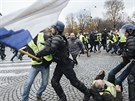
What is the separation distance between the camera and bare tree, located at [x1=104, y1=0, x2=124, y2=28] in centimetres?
9762

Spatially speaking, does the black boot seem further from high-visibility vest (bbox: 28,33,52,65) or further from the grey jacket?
the grey jacket

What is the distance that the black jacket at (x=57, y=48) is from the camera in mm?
6438

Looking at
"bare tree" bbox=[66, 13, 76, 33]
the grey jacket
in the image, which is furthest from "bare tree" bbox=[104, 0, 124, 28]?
the grey jacket

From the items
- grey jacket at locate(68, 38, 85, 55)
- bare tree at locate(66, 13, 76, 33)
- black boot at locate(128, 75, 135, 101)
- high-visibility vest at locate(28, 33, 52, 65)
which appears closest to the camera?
black boot at locate(128, 75, 135, 101)

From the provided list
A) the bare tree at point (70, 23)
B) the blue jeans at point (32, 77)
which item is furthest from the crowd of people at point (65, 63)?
the bare tree at point (70, 23)

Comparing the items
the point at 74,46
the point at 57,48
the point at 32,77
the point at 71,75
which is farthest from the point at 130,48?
the point at 74,46

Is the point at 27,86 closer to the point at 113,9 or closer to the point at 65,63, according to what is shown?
the point at 65,63

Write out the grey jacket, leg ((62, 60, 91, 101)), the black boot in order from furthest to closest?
the grey jacket, leg ((62, 60, 91, 101)), the black boot

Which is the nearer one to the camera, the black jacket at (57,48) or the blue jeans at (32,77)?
the black jacket at (57,48)

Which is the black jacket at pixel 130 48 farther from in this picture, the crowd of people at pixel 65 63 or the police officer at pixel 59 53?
the police officer at pixel 59 53

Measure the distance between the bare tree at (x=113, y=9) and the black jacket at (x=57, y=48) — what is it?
299 ft

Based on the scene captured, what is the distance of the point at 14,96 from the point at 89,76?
3.39m

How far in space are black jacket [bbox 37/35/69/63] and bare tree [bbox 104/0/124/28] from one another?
299 feet

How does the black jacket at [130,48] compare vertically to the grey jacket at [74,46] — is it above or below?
above
